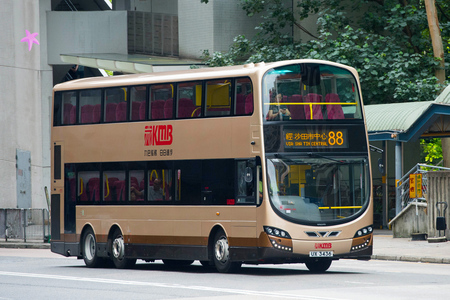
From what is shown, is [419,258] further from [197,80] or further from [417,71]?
[417,71]

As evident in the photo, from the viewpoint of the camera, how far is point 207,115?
1802 centimetres

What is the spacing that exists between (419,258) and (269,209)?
5412mm

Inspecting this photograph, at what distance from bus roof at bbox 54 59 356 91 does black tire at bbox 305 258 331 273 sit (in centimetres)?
377

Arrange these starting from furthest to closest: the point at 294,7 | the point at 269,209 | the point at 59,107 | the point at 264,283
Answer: the point at 294,7 < the point at 59,107 < the point at 269,209 < the point at 264,283

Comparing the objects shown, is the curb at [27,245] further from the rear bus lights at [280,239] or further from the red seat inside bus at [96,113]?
the rear bus lights at [280,239]

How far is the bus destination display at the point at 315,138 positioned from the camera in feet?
55.8

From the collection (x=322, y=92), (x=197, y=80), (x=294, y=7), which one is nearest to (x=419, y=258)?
(x=322, y=92)

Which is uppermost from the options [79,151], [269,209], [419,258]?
[79,151]

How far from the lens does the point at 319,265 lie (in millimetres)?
18016

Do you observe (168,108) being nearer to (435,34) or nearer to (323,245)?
(323,245)

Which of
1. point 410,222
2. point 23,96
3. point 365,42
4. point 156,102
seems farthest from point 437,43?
point 23,96

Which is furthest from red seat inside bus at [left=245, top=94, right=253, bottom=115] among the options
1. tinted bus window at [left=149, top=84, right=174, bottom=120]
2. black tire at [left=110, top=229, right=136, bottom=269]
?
black tire at [left=110, top=229, right=136, bottom=269]

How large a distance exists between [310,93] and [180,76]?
2.95 m

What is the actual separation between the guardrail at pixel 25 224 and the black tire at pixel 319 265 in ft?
47.4
